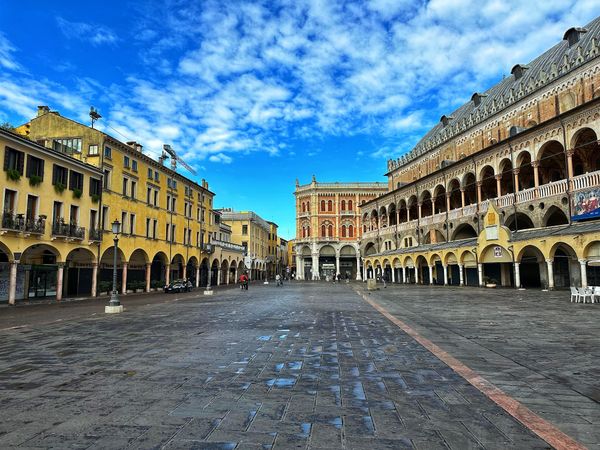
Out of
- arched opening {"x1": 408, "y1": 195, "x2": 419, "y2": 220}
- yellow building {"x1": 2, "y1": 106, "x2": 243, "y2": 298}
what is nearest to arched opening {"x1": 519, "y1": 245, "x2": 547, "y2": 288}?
arched opening {"x1": 408, "y1": 195, "x2": 419, "y2": 220}

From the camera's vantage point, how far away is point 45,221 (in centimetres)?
2622

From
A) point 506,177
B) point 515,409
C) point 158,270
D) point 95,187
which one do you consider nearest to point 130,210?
point 95,187

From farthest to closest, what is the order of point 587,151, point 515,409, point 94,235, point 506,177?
point 506,177, point 94,235, point 587,151, point 515,409

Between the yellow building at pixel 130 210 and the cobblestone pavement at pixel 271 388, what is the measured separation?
76.4 feet

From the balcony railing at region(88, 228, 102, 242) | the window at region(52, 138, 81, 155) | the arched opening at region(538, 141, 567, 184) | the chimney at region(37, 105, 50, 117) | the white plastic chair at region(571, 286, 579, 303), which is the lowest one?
the white plastic chair at region(571, 286, 579, 303)

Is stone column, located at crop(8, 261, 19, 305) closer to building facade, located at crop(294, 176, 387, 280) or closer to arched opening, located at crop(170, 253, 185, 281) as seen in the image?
arched opening, located at crop(170, 253, 185, 281)

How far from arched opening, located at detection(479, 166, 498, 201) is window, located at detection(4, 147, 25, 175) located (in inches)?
1415

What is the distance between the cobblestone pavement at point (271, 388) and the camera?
3955 millimetres

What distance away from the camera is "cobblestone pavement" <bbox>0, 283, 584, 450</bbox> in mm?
3955

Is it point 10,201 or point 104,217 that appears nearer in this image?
point 10,201

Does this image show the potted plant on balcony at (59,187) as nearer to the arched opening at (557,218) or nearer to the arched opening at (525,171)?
the arched opening at (525,171)

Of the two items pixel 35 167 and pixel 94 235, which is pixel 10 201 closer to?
pixel 35 167

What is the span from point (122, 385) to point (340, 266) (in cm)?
7689

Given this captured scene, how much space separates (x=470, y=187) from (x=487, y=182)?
2753 mm
